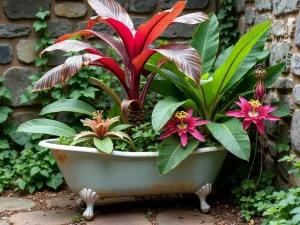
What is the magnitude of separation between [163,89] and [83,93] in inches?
26.3

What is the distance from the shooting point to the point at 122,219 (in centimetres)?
252

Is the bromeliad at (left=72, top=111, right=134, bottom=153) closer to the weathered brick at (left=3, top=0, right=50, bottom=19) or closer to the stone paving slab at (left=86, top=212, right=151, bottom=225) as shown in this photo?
the stone paving slab at (left=86, top=212, right=151, bottom=225)

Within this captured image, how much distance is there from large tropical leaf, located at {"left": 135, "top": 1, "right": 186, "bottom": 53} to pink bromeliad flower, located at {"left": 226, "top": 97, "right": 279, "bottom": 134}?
1.92ft

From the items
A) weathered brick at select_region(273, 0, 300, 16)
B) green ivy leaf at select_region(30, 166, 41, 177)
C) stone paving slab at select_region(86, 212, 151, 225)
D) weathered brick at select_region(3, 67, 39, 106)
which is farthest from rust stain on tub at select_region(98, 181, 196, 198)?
weathered brick at select_region(3, 67, 39, 106)

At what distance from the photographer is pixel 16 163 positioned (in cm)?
318

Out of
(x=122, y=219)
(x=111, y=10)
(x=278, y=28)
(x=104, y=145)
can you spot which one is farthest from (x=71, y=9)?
(x=122, y=219)

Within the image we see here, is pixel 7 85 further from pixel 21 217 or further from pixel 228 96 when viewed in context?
pixel 228 96

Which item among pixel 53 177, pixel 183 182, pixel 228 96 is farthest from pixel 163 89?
pixel 53 177

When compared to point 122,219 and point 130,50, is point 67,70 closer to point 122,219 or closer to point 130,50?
point 130,50

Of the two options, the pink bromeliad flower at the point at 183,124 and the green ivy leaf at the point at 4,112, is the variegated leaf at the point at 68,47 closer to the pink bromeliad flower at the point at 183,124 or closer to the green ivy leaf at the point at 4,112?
the pink bromeliad flower at the point at 183,124

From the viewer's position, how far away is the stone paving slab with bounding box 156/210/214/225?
249cm

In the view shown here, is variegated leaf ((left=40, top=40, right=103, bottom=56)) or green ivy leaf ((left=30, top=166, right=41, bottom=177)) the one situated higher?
variegated leaf ((left=40, top=40, right=103, bottom=56))

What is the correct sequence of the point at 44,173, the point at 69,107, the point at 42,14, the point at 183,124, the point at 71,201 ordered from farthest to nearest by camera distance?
the point at 42,14 → the point at 44,173 → the point at 71,201 → the point at 69,107 → the point at 183,124

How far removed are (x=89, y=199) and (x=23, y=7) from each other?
153 centimetres
